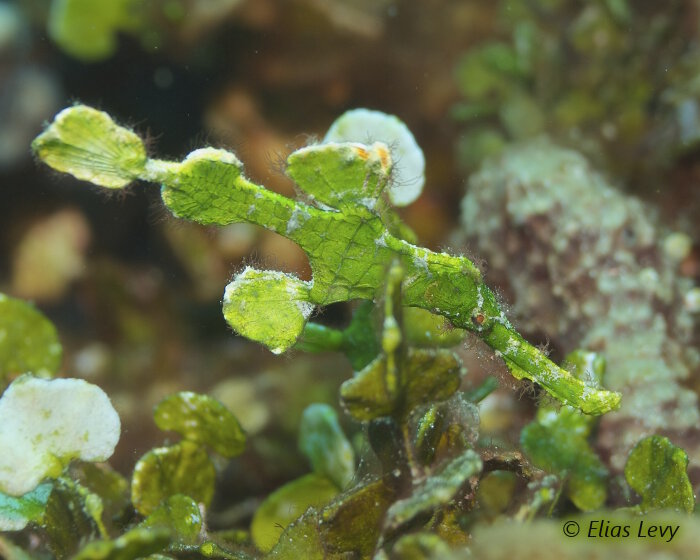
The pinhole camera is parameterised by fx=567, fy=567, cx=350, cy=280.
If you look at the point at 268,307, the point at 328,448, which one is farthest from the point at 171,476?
the point at 268,307

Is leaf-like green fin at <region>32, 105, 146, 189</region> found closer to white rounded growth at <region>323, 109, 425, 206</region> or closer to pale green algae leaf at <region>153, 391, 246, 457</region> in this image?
white rounded growth at <region>323, 109, 425, 206</region>

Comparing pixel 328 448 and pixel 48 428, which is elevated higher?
pixel 48 428

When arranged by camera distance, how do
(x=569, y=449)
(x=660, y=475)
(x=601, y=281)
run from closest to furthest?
(x=660, y=475) → (x=569, y=449) → (x=601, y=281)

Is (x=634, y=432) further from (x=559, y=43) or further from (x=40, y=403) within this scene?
(x=559, y=43)

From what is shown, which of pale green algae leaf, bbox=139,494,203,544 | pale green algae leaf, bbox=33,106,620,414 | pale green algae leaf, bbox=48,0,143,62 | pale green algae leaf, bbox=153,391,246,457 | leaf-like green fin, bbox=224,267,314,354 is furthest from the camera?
pale green algae leaf, bbox=48,0,143,62

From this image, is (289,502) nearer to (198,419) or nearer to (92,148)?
(198,419)

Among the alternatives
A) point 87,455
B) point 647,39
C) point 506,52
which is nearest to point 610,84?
point 647,39

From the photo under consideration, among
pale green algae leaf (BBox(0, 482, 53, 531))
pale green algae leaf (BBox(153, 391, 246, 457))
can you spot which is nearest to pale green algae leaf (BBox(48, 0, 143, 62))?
pale green algae leaf (BBox(153, 391, 246, 457))

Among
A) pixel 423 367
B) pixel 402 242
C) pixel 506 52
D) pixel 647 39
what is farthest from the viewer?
pixel 506 52
